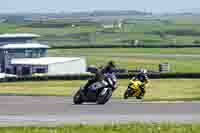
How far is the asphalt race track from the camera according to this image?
1834 centimetres

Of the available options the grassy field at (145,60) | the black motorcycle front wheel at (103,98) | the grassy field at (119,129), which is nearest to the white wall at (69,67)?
the grassy field at (145,60)

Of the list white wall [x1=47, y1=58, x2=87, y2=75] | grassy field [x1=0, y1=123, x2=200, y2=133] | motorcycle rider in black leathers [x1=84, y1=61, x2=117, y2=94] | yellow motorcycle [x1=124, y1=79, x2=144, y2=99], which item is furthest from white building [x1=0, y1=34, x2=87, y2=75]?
grassy field [x1=0, y1=123, x2=200, y2=133]

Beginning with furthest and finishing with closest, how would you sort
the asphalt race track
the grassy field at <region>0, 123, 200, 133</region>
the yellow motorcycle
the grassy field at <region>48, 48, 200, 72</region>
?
the grassy field at <region>48, 48, 200, 72</region>, the yellow motorcycle, the asphalt race track, the grassy field at <region>0, 123, 200, 133</region>

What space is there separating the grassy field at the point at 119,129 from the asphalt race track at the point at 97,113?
4.82 feet

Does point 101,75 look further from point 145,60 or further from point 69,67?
point 145,60

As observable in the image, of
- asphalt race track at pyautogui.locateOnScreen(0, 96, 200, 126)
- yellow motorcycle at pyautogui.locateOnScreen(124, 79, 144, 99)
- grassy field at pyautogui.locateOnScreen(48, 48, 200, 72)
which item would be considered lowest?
grassy field at pyautogui.locateOnScreen(48, 48, 200, 72)

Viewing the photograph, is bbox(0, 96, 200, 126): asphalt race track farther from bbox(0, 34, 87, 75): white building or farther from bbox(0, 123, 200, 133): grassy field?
bbox(0, 34, 87, 75): white building

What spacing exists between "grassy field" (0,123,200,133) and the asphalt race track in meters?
1.47

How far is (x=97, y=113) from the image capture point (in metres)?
20.5

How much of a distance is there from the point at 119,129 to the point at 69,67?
59.3 metres

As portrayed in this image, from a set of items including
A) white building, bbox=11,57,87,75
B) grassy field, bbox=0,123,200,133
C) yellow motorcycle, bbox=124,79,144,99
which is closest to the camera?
grassy field, bbox=0,123,200,133

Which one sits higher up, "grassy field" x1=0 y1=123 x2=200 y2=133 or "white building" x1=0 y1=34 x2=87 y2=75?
Answer: "grassy field" x1=0 y1=123 x2=200 y2=133

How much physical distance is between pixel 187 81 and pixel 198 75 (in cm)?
341

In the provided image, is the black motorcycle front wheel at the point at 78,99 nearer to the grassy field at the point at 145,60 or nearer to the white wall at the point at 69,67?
the white wall at the point at 69,67
